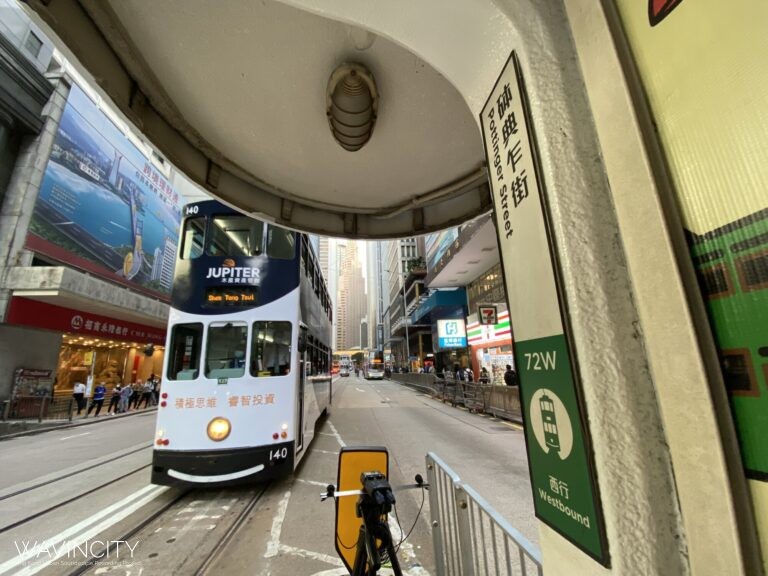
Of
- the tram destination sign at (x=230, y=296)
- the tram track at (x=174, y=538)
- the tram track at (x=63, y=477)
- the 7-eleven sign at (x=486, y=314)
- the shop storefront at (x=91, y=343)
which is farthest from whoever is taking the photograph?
the 7-eleven sign at (x=486, y=314)

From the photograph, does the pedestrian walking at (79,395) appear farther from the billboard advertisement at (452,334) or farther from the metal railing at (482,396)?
the billboard advertisement at (452,334)

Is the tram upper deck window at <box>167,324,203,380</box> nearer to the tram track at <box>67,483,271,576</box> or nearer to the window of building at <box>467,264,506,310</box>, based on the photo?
the tram track at <box>67,483,271,576</box>

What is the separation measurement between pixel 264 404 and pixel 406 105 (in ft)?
15.0

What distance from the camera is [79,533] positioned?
152 inches

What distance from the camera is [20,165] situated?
1383cm

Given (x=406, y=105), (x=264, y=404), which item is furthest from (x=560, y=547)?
(x=264, y=404)

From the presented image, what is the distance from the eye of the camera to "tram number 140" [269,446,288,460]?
16.4 feet

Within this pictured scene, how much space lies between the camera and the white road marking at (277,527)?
11.3 feet

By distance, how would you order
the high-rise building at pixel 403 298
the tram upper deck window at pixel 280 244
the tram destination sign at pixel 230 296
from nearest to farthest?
the tram destination sign at pixel 230 296 → the tram upper deck window at pixel 280 244 → the high-rise building at pixel 403 298

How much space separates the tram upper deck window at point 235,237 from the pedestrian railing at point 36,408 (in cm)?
1258

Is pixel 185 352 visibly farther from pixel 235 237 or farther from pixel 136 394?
pixel 136 394

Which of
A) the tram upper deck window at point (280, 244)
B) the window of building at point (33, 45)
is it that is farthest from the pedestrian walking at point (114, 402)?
the tram upper deck window at point (280, 244)

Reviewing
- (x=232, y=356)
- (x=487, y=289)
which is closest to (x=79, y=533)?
(x=232, y=356)

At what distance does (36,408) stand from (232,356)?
45.3ft
